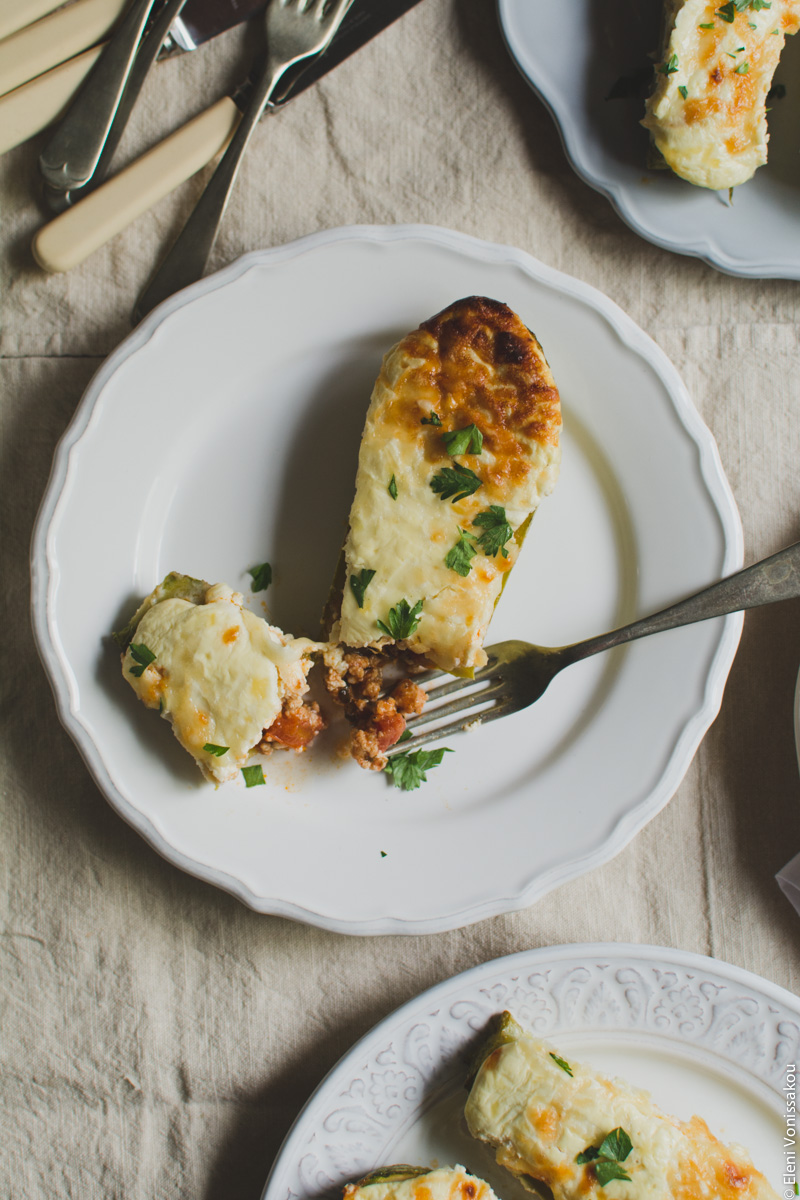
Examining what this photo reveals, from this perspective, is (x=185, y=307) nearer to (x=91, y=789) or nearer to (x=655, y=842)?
(x=91, y=789)

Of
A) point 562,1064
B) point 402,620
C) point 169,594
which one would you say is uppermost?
point 169,594

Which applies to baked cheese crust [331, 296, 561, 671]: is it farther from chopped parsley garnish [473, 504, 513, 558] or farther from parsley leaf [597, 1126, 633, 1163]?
parsley leaf [597, 1126, 633, 1163]

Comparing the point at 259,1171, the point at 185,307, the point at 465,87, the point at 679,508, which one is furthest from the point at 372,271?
the point at 259,1171

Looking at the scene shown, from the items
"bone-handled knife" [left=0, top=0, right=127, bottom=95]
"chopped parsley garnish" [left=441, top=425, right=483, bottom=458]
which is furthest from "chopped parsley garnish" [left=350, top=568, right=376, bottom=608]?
"bone-handled knife" [left=0, top=0, right=127, bottom=95]

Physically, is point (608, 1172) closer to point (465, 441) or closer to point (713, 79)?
point (465, 441)

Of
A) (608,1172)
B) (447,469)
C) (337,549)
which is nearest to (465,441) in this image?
(447,469)

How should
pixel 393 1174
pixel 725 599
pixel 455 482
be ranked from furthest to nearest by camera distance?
pixel 725 599 < pixel 393 1174 < pixel 455 482

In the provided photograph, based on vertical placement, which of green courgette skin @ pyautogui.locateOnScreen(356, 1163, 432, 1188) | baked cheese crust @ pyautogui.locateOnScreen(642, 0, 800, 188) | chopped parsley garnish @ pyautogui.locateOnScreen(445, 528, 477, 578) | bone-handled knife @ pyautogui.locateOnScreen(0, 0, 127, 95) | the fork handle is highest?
bone-handled knife @ pyautogui.locateOnScreen(0, 0, 127, 95)
